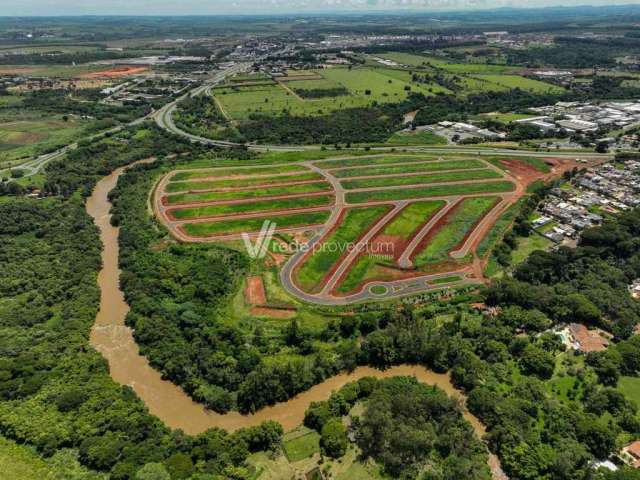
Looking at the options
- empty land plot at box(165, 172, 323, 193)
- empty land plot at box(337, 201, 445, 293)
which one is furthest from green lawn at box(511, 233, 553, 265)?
empty land plot at box(165, 172, 323, 193)

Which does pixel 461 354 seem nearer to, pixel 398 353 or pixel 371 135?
pixel 398 353

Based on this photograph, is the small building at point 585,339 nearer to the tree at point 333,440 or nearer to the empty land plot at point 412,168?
the tree at point 333,440

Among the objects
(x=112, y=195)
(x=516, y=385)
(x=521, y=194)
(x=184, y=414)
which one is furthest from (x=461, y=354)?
(x=112, y=195)

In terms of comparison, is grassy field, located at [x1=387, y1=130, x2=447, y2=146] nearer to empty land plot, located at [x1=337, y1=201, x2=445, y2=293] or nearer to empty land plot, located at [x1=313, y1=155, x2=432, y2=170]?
empty land plot, located at [x1=313, y1=155, x2=432, y2=170]

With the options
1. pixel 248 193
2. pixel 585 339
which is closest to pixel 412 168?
pixel 248 193

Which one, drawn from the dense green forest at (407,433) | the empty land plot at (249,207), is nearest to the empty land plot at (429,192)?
the empty land plot at (249,207)

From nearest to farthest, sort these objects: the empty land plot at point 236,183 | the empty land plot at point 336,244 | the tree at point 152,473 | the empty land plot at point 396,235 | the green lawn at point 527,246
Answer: the tree at point 152,473 < the empty land plot at point 396,235 < the empty land plot at point 336,244 < the green lawn at point 527,246 < the empty land plot at point 236,183
